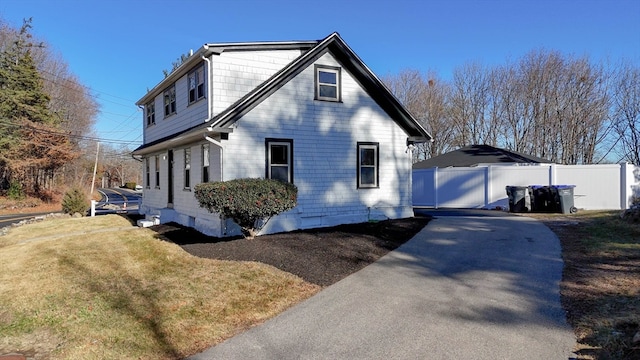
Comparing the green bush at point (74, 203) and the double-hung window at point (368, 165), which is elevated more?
the double-hung window at point (368, 165)

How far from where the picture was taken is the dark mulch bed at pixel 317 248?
7.67 meters

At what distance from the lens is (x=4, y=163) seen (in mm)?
32281

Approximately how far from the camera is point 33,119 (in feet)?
110

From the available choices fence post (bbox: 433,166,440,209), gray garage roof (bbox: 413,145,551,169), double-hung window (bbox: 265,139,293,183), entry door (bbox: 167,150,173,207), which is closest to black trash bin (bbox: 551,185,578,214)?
fence post (bbox: 433,166,440,209)

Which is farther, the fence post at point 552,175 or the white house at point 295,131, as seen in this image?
the fence post at point 552,175

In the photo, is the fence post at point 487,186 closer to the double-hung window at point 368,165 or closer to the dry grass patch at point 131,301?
the double-hung window at point 368,165

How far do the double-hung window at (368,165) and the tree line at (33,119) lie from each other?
2532 centimetres

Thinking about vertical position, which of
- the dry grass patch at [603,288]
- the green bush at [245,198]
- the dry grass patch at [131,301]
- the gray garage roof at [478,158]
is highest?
the gray garage roof at [478,158]

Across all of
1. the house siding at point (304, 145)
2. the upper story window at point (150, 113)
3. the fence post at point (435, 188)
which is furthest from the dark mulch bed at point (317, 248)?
the fence post at point (435, 188)

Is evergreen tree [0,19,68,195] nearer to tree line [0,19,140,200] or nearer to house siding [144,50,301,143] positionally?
tree line [0,19,140,200]

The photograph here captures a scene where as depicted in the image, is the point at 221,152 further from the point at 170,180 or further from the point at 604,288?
the point at 604,288

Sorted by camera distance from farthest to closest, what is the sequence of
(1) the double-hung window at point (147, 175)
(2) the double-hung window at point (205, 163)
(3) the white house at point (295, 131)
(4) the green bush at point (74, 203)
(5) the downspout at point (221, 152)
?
(4) the green bush at point (74, 203)
(1) the double-hung window at point (147, 175)
(2) the double-hung window at point (205, 163)
(3) the white house at point (295, 131)
(5) the downspout at point (221, 152)

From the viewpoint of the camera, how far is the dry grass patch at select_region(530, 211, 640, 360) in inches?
169

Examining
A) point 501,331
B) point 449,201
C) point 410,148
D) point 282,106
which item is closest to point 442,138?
point 449,201
